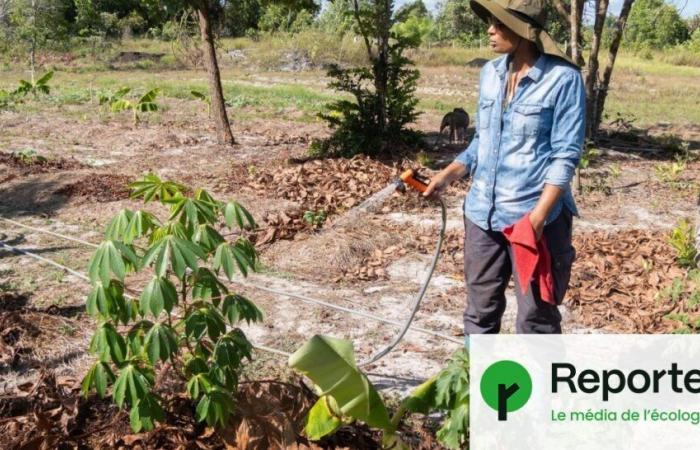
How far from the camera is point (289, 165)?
28.7 ft

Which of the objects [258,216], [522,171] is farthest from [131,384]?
[258,216]

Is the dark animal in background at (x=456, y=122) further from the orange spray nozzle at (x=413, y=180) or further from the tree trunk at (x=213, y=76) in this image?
the orange spray nozzle at (x=413, y=180)

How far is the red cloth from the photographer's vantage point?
255 centimetres

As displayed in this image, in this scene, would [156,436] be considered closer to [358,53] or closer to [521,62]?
[521,62]

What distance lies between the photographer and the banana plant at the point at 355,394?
6.59ft

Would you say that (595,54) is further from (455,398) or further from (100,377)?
(100,377)

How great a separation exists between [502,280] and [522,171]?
1.63ft

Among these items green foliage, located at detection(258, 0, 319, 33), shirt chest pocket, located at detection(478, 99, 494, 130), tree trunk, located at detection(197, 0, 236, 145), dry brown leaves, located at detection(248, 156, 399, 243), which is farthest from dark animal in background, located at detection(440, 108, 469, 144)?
green foliage, located at detection(258, 0, 319, 33)

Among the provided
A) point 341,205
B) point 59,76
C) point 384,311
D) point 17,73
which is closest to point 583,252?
point 384,311

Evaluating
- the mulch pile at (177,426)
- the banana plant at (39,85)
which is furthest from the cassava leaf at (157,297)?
the banana plant at (39,85)

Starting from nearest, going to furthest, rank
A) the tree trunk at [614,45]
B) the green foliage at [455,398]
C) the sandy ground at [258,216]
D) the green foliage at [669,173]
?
the green foliage at [455,398], the sandy ground at [258,216], the green foliage at [669,173], the tree trunk at [614,45]

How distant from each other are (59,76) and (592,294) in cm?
2115

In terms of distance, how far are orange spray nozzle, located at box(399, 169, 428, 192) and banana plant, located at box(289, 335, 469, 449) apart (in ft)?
2.50

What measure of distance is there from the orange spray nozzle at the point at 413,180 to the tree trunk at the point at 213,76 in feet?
24.3
